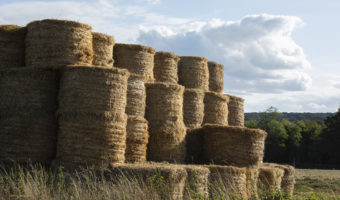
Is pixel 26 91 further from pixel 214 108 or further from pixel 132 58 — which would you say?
pixel 214 108

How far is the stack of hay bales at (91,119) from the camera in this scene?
841 centimetres

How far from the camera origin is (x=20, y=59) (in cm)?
1012

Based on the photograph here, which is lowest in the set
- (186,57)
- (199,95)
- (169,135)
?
(169,135)

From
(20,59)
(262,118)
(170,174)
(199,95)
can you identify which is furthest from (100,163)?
(262,118)

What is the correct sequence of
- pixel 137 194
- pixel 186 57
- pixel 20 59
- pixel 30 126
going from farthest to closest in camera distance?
pixel 186 57
pixel 20 59
pixel 30 126
pixel 137 194

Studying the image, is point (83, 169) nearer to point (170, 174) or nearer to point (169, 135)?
point (170, 174)

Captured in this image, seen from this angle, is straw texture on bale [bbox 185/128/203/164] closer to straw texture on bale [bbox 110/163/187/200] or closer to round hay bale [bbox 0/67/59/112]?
straw texture on bale [bbox 110/163/187/200]

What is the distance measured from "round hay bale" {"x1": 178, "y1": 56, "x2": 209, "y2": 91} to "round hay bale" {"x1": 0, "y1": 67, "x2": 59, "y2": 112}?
4880mm

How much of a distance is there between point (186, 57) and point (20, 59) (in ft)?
16.9

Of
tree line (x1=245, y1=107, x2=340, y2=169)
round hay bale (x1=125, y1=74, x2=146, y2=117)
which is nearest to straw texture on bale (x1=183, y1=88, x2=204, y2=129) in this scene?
round hay bale (x1=125, y1=74, x2=146, y2=117)

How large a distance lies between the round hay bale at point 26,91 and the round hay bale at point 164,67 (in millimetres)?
3733

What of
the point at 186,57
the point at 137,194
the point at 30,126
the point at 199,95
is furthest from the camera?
the point at 186,57

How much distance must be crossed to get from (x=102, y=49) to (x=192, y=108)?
3296mm

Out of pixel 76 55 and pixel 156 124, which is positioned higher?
pixel 76 55
